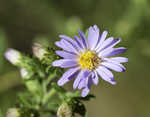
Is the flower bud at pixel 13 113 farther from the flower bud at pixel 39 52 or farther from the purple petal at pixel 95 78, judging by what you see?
the purple petal at pixel 95 78

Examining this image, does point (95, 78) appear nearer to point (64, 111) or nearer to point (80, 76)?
point (80, 76)

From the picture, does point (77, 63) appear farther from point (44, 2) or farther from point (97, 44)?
point (44, 2)

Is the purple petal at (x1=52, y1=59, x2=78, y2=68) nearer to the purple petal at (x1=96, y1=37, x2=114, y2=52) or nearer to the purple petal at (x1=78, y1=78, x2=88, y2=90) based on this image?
the purple petal at (x1=78, y1=78, x2=88, y2=90)

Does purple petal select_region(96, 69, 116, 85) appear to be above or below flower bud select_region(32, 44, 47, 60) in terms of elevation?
below

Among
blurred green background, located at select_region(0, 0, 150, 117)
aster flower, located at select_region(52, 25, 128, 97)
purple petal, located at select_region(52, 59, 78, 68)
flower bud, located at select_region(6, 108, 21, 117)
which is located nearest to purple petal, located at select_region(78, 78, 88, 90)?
aster flower, located at select_region(52, 25, 128, 97)

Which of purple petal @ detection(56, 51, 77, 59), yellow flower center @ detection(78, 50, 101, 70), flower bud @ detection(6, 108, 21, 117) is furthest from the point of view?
flower bud @ detection(6, 108, 21, 117)

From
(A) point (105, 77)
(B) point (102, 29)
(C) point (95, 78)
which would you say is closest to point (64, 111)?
(C) point (95, 78)

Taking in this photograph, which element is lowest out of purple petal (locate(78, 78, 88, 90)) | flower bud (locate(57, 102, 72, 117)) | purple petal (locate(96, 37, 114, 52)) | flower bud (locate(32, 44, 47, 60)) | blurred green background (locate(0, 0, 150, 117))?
flower bud (locate(57, 102, 72, 117))

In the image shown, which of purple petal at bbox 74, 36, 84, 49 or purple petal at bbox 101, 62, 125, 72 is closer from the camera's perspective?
purple petal at bbox 101, 62, 125, 72
